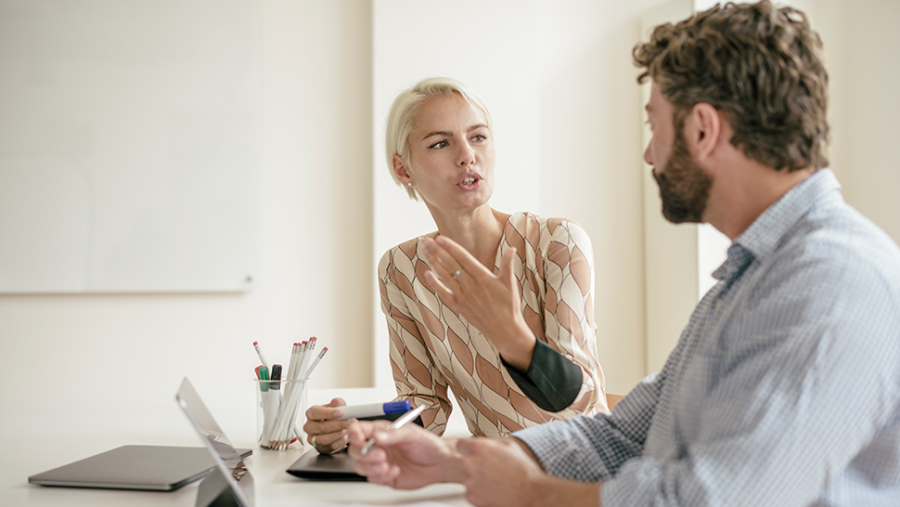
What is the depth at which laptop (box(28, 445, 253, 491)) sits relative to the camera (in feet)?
3.14

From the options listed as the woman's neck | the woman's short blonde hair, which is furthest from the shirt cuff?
the woman's short blonde hair

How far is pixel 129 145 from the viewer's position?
9.51 ft

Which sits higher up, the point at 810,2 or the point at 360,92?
the point at 810,2

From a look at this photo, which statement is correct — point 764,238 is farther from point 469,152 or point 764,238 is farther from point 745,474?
point 469,152

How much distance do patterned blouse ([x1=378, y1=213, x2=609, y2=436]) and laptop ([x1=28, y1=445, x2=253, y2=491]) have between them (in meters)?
0.49

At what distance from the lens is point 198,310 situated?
2980mm

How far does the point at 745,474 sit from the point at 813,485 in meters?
0.06

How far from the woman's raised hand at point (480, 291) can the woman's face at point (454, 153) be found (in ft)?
1.85

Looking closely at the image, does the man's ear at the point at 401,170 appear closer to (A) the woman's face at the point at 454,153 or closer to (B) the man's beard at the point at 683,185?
(A) the woman's face at the point at 454,153

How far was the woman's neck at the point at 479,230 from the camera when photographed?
1627mm

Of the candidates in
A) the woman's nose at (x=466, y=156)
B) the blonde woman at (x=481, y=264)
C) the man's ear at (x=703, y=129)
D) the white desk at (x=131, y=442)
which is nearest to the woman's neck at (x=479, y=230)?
the blonde woman at (x=481, y=264)

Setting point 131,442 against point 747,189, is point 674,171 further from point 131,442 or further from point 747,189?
point 131,442

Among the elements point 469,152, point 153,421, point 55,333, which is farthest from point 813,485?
point 55,333

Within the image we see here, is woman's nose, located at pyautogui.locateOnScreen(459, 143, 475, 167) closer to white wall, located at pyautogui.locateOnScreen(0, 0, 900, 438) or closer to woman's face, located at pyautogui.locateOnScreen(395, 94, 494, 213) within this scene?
woman's face, located at pyautogui.locateOnScreen(395, 94, 494, 213)
